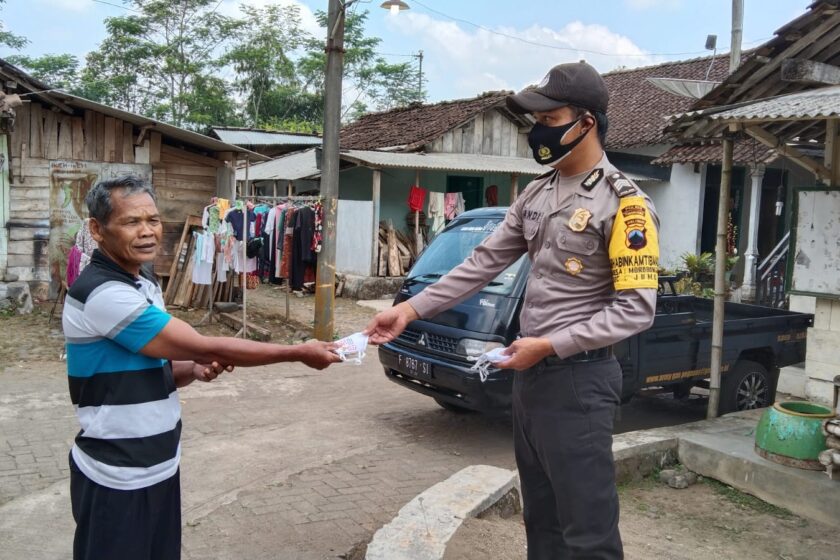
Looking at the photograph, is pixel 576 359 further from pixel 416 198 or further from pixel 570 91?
pixel 416 198

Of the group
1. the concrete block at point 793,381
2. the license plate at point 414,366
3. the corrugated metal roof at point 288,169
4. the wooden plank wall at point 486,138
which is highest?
the wooden plank wall at point 486,138

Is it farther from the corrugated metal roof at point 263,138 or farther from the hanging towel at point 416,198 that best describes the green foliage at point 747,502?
the corrugated metal roof at point 263,138

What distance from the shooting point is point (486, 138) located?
18781 mm

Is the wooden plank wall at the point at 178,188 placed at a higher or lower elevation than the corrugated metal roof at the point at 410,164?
lower

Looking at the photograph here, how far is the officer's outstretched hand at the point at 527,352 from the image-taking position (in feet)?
8.21

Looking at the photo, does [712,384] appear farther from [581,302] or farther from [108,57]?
[108,57]

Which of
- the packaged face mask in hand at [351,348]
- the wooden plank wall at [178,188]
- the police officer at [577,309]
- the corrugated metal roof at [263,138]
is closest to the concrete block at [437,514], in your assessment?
the police officer at [577,309]

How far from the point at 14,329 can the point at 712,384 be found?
9.06 metres

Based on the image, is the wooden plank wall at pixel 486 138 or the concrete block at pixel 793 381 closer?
the concrete block at pixel 793 381

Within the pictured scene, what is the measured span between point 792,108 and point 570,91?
3201mm

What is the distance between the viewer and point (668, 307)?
7.69m

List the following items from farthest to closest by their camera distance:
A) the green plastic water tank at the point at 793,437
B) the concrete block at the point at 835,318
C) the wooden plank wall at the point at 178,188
Answer: the wooden plank wall at the point at 178,188
the concrete block at the point at 835,318
the green plastic water tank at the point at 793,437

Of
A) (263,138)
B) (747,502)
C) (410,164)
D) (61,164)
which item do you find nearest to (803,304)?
(747,502)

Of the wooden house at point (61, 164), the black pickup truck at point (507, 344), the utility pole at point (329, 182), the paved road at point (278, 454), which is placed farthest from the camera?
the wooden house at point (61, 164)
